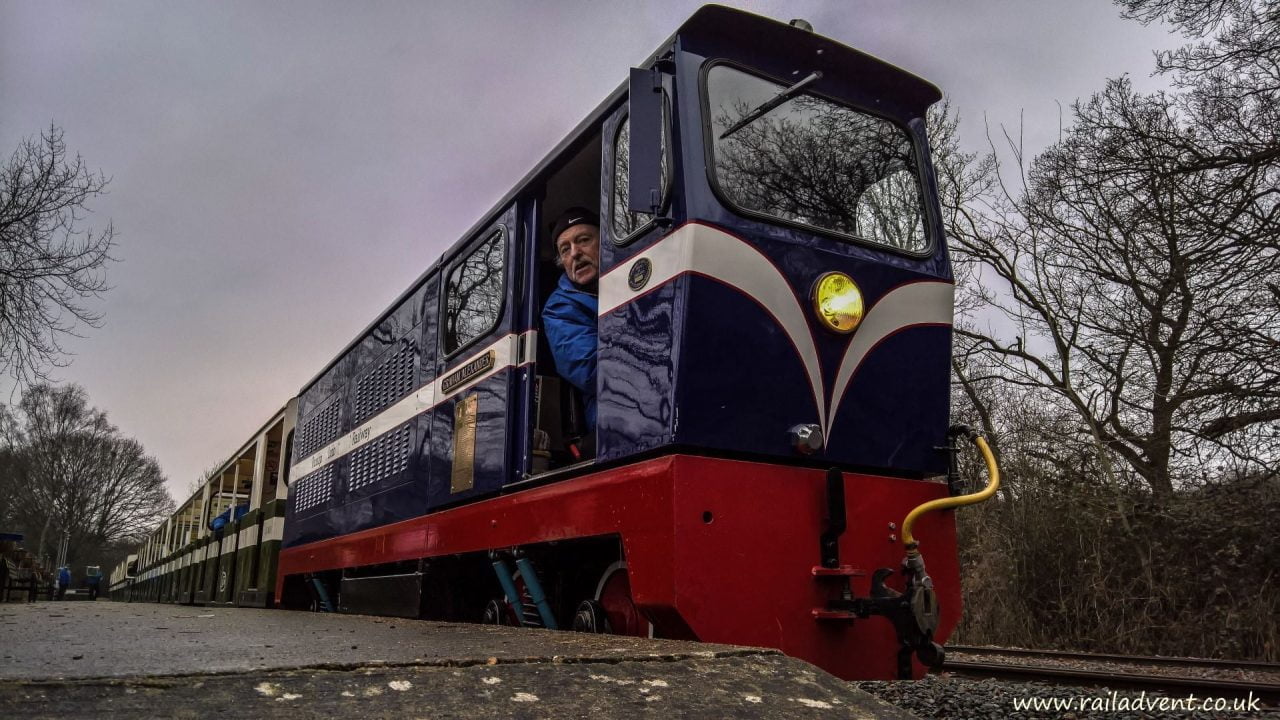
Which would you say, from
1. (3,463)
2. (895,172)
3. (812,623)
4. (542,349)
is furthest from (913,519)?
(3,463)

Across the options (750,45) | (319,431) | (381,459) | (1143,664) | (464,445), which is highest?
(750,45)

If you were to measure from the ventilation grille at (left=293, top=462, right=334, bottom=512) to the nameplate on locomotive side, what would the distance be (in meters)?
2.89

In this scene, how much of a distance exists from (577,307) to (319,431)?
508 cm

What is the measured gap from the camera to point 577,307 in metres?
4.35

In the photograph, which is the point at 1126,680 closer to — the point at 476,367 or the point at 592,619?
the point at 592,619

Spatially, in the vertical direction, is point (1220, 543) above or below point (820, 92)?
below

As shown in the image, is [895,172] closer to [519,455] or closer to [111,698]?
[519,455]

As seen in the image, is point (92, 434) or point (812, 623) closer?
point (812, 623)

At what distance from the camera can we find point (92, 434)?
42.9m

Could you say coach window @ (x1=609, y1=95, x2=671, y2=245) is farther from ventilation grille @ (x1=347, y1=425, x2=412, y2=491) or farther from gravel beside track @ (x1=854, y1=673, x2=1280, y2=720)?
ventilation grille @ (x1=347, y1=425, x2=412, y2=491)

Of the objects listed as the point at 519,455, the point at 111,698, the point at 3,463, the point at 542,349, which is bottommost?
the point at 111,698

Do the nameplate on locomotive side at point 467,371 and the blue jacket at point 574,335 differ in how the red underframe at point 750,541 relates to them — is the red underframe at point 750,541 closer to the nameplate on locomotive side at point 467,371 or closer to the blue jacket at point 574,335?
the blue jacket at point 574,335

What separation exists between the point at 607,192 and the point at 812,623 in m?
2.01

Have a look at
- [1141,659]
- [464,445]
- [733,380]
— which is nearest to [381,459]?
[464,445]
